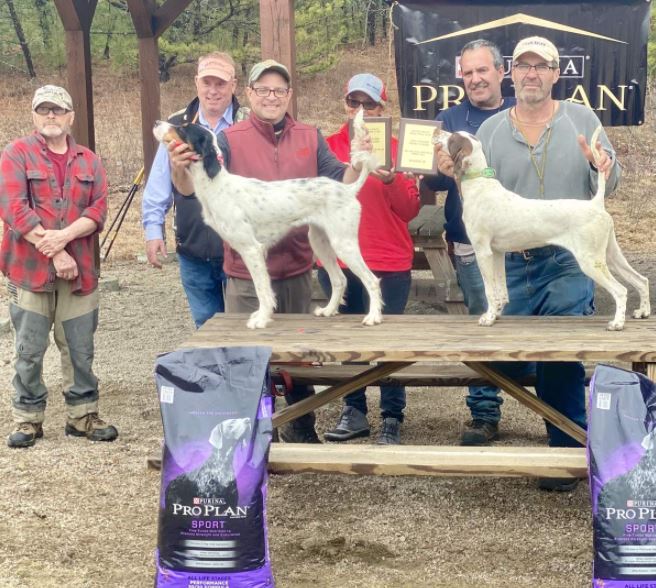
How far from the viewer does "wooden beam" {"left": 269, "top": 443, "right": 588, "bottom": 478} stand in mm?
3227

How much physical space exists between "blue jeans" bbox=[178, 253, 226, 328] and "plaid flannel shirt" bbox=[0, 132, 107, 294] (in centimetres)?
50

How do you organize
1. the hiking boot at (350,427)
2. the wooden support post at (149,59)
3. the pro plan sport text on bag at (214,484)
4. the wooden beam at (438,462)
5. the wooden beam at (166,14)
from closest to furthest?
the pro plan sport text on bag at (214,484) < the wooden beam at (438,462) < the hiking boot at (350,427) < the wooden beam at (166,14) < the wooden support post at (149,59)

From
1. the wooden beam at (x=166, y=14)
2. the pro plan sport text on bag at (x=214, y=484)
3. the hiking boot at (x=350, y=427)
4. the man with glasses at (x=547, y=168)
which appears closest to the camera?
the pro plan sport text on bag at (x=214, y=484)

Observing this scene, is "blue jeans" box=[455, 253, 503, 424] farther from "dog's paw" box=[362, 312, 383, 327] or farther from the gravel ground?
"dog's paw" box=[362, 312, 383, 327]

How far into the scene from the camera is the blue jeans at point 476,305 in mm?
4531

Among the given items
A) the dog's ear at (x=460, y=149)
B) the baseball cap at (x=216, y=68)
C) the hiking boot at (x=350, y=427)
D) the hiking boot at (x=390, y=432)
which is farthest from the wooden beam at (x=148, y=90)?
A: the dog's ear at (x=460, y=149)

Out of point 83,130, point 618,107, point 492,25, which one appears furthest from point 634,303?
point 83,130

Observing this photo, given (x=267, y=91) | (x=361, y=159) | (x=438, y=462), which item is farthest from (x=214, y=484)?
(x=267, y=91)

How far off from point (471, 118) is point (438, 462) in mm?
1866

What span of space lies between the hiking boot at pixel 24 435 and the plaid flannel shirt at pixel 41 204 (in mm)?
789

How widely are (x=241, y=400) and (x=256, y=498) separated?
33cm

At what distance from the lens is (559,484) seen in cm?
427

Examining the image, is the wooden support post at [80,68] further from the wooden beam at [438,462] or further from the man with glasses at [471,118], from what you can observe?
the wooden beam at [438,462]

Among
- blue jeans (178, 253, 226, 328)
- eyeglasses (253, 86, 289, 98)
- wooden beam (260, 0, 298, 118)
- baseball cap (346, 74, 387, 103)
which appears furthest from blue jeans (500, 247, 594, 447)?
wooden beam (260, 0, 298, 118)
